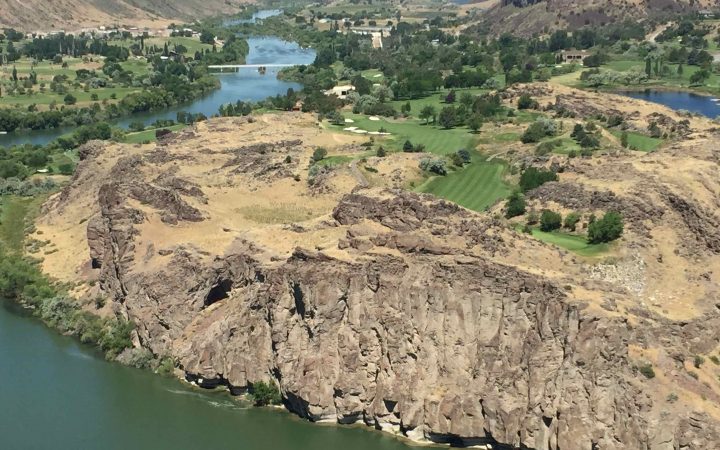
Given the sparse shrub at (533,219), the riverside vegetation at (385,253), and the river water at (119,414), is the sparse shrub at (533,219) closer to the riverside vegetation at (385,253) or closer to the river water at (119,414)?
the riverside vegetation at (385,253)

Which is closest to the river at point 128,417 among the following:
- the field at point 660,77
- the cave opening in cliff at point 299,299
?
the cave opening in cliff at point 299,299

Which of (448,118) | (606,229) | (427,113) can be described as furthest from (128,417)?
(427,113)

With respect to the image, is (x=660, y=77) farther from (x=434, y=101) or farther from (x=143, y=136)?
(x=143, y=136)

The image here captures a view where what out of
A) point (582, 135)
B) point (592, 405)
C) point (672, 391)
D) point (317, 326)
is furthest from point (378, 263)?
point (582, 135)

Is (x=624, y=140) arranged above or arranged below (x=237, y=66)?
below

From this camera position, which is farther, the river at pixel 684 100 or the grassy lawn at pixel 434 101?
the river at pixel 684 100
